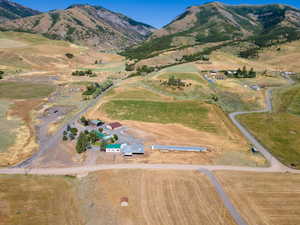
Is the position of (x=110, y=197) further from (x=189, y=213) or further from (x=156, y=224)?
(x=189, y=213)

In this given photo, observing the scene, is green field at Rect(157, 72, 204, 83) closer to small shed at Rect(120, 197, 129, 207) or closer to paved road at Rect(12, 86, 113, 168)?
paved road at Rect(12, 86, 113, 168)

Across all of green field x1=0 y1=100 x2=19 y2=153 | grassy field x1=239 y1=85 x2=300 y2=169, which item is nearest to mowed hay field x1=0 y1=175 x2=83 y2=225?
green field x1=0 y1=100 x2=19 y2=153

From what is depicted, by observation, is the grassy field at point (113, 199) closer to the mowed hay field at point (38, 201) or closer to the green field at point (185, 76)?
the mowed hay field at point (38, 201)

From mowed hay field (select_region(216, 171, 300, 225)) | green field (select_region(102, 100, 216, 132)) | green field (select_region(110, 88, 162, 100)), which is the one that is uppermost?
green field (select_region(110, 88, 162, 100))

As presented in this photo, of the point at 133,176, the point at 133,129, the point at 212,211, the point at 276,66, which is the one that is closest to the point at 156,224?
the point at 212,211

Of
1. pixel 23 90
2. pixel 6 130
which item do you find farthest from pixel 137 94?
pixel 23 90

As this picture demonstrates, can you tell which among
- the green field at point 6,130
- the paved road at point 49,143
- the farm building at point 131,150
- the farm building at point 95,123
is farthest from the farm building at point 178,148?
the green field at point 6,130

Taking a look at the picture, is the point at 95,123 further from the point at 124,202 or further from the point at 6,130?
Result: the point at 124,202
